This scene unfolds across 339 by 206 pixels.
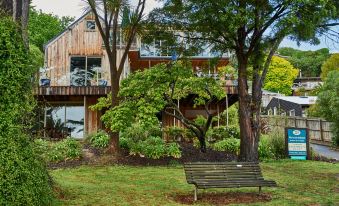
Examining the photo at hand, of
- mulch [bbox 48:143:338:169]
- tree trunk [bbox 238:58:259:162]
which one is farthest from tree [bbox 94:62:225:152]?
tree trunk [bbox 238:58:259:162]

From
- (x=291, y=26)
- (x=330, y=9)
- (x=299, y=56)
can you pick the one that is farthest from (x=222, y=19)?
(x=299, y=56)

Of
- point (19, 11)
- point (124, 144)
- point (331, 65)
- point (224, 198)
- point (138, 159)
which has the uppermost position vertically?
point (331, 65)

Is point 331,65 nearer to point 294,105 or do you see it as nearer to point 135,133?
point 294,105

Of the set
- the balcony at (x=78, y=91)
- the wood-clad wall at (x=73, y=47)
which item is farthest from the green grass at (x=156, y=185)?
the wood-clad wall at (x=73, y=47)

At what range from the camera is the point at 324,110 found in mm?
27312

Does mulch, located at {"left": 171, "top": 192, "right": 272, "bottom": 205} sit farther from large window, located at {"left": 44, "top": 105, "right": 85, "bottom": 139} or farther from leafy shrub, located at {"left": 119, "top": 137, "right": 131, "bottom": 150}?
large window, located at {"left": 44, "top": 105, "right": 85, "bottom": 139}

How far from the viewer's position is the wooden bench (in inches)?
344

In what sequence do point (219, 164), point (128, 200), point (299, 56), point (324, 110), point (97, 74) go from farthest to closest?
point (299, 56)
point (324, 110)
point (97, 74)
point (219, 164)
point (128, 200)

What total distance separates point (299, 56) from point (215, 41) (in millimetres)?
91118

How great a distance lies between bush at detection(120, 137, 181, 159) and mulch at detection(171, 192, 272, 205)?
646 centimetres

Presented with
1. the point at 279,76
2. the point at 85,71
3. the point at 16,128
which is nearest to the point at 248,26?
the point at 16,128

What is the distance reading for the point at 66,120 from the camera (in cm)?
2470

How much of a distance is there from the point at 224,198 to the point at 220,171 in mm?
553

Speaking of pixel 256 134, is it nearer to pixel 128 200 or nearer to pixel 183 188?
pixel 183 188
